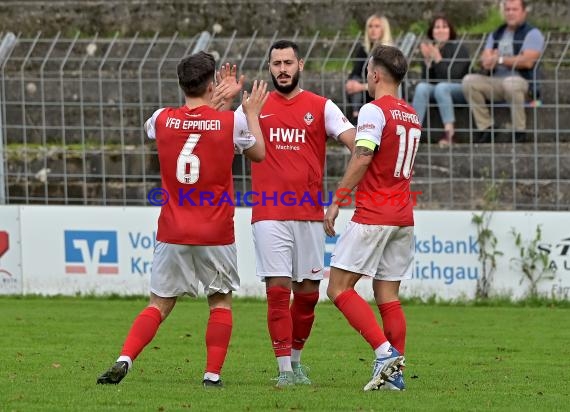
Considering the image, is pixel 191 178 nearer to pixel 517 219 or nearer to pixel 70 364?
pixel 70 364

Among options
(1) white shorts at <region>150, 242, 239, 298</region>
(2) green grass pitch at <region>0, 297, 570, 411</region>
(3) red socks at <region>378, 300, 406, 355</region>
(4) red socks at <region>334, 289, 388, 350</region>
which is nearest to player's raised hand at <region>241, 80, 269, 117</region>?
(1) white shorts at <region>150, 242, 239, 298</region>

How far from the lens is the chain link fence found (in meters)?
16.6

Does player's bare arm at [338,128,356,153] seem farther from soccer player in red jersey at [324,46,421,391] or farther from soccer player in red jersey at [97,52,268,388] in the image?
soccer player in red jersey at [97,52,268,388]

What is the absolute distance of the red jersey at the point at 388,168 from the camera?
9.08m

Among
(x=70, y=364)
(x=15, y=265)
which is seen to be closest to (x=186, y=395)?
(x=70, y=364)

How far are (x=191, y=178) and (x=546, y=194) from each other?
27.3ft

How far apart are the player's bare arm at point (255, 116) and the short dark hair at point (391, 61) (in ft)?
2.61

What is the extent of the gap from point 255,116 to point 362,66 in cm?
802

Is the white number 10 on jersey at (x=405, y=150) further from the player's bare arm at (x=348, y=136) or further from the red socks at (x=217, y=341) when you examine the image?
the red socks at (x=217, y=341)

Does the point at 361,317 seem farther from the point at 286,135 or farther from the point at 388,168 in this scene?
the point at 286,135

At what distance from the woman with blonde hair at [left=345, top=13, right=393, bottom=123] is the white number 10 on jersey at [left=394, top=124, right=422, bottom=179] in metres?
7.17

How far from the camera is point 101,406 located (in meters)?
8.02

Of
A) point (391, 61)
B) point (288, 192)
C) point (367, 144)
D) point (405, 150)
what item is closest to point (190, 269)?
point (288, 192)

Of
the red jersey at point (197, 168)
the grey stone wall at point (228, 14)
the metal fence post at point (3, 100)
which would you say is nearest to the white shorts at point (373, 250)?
the red jersey at point (197, 168)
